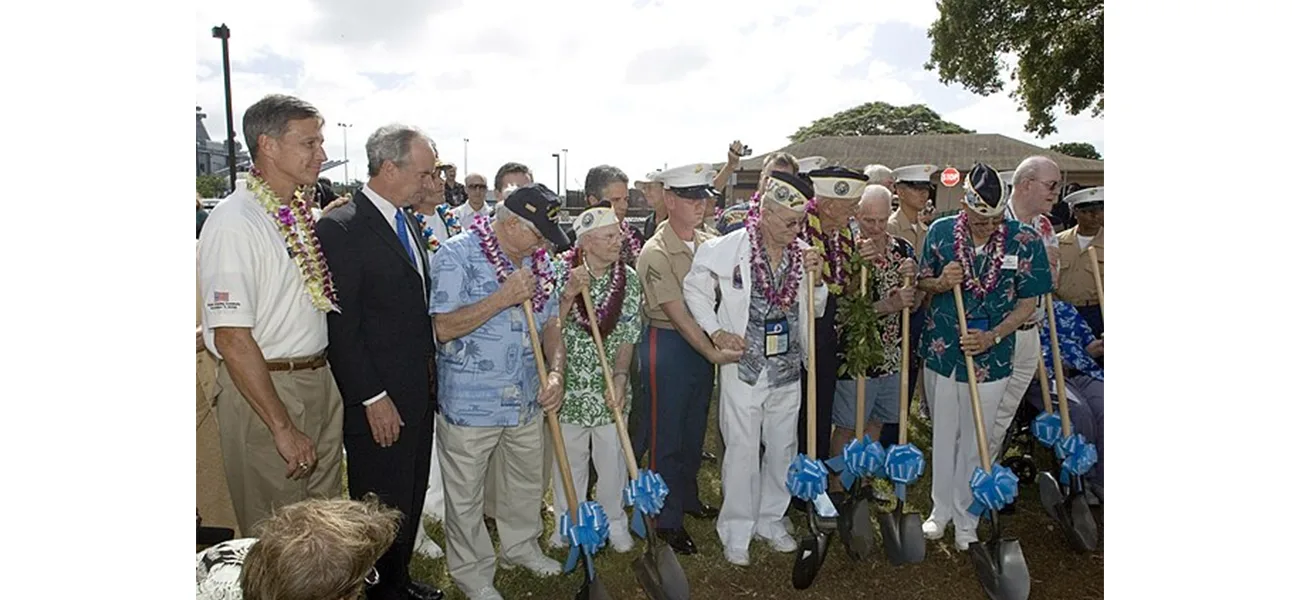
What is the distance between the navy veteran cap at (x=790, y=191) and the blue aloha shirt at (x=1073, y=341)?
2.20 metres

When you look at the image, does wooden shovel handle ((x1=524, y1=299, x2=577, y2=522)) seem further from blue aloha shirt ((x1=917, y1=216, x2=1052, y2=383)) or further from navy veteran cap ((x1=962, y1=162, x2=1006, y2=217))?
navy veteran cap ((x1=962, y1=162, x2=1006, y2=217))

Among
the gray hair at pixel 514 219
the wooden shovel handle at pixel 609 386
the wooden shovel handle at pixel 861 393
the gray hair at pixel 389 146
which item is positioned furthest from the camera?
the wooden shovel handle at pixel 861 393

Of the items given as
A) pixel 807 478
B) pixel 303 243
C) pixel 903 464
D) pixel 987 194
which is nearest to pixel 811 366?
pixel 807 478

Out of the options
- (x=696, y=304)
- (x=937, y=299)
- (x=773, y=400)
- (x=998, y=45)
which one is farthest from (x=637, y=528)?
(x=998, y=45)

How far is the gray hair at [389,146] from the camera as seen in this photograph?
342cm

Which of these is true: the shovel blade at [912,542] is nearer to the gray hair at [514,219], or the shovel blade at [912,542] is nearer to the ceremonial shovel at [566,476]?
the ceremonial shovel at [566,476]

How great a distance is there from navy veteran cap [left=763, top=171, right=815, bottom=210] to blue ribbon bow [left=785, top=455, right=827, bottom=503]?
1.31m

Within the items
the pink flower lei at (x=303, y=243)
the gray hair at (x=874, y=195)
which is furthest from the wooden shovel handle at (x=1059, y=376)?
the pink flower lei at (x=303, y=243)

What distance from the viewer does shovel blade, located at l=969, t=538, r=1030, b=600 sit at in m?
3.92

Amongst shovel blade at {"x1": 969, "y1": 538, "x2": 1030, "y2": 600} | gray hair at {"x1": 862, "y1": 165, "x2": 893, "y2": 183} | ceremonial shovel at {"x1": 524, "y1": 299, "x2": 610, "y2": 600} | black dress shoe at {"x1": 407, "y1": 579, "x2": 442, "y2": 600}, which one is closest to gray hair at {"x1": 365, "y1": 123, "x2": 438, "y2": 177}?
ceremonial shovel at {"x1": 524, "y1": 299, "x2": 610, "y2": 600}

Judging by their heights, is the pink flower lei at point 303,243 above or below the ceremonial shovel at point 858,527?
above

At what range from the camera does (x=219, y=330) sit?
9.47ft

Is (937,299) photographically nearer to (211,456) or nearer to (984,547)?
(984,547)

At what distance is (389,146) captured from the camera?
3420 mm
